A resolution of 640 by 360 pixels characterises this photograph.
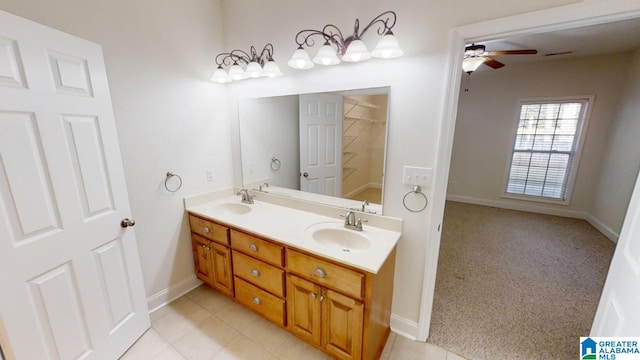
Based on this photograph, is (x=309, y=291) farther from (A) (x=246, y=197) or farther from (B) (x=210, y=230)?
(A) (x=246, y=197)

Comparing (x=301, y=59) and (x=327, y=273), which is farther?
(x=301, y=59)

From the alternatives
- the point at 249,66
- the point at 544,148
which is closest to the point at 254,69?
the point at 249,66

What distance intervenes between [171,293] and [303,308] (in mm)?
1382

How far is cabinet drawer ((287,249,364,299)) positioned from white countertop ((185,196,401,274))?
2.4 inches

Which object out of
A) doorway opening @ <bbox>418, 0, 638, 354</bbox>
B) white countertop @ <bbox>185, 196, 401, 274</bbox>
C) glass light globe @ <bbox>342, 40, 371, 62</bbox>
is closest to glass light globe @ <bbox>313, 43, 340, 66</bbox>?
glass light globe @ <bbox>342, 40, 371, 62</bbox>

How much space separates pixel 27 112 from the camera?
1094 millimetres

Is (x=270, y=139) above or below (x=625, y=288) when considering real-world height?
above

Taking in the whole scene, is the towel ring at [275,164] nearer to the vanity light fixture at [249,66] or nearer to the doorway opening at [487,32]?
the vanity light fixture at [249,66]

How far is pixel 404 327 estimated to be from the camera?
1.76m

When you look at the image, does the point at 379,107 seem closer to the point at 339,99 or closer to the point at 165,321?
the point at 339,99

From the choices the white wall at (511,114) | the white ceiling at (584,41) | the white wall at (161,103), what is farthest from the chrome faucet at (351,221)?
the white wall at (511,114)

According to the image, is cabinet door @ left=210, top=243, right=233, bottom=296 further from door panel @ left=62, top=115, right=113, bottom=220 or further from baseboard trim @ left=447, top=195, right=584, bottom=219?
baseboard trim @ left=447, top=195, right=584, bottom=219

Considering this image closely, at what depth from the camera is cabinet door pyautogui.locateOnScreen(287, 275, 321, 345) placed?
145 centimetres

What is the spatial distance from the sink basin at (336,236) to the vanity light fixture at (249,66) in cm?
126
